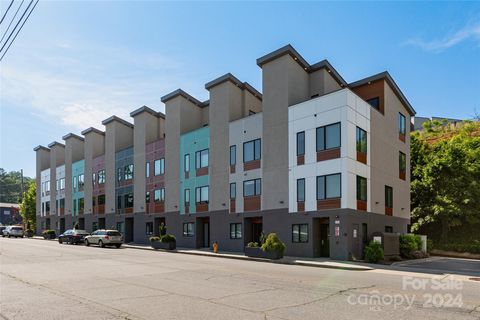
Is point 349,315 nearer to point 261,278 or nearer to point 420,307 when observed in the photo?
point 420,307

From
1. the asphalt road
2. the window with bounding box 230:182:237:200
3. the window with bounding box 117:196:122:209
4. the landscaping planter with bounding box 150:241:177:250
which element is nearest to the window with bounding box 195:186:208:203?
the window with bounding box 230:182:237:200

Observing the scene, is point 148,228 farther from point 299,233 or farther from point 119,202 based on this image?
point 299,233

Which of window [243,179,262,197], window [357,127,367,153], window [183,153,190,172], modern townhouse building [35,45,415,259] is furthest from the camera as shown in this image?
window [183,153,190,172]

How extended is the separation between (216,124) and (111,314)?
28.8 metres

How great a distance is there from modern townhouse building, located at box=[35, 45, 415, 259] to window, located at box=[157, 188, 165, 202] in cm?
18

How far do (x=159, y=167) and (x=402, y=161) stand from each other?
23.2m

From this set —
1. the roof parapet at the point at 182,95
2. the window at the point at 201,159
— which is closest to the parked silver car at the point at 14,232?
the roof parapet at the point at 182,95

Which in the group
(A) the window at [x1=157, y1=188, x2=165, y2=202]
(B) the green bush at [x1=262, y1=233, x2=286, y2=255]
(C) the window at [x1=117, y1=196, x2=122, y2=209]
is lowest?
(B) the green bush at [x1=262, y1=233, x2=286, y2=255]

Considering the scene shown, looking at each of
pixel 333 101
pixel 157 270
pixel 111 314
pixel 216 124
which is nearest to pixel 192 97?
pixel 216 124

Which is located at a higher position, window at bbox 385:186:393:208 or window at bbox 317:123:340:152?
window at bbox 317:123:340:152

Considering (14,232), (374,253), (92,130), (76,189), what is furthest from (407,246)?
(14,232)

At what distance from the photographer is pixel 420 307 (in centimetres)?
1061

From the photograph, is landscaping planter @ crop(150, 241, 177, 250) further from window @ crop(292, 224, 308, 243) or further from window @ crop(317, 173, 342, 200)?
window @ crop(317, 173, 342, 200)

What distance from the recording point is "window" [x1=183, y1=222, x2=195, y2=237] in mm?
39838
